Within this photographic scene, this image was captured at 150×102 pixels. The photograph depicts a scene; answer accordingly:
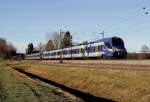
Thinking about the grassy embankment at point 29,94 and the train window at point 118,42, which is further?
the train window at point 118,42

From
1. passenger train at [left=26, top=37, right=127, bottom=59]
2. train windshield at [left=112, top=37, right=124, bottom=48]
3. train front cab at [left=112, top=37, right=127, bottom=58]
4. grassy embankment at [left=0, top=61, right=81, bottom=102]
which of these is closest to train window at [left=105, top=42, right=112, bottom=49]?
passenger train at [left=26, top=37, right=127, bottom=59]

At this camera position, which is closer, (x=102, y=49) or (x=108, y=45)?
(x=108, y=45)

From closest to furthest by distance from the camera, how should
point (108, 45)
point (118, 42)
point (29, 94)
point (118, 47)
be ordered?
point (29, 94), point (108, 45), point (118, 47), point (118, 42)

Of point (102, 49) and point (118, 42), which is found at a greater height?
point (118, 42)

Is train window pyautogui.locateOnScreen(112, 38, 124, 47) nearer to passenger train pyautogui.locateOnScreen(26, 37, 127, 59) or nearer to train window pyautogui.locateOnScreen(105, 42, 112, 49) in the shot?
passenger train pyautogui.locateOnScreen(26, 37, 127, 59)

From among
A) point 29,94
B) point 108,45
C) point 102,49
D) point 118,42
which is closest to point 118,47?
point 118,42

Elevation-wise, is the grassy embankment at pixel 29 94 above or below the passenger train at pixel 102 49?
below

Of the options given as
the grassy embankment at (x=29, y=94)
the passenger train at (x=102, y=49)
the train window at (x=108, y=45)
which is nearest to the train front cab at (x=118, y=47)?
the passenger train at (x=102, y=49)

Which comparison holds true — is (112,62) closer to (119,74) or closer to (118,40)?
(118,40)

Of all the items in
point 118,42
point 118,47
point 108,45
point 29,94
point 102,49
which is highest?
point 118,42

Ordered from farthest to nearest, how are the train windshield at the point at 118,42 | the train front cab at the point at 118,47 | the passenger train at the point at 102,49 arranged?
the train windshield at the point at 118,42
the passenger train at the point at 102,49
the train front cab at the point at 118,47

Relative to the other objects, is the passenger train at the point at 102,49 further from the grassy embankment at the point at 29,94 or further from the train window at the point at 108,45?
the grassy embankment at the point at 29,94

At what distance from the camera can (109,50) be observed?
49531 mm

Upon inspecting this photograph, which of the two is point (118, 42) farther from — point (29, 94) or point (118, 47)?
point (29, 94)
